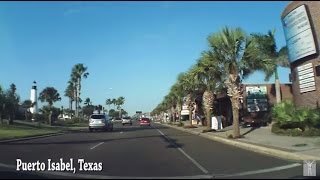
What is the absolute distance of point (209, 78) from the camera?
134 feet

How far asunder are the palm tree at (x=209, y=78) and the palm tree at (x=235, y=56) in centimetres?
109

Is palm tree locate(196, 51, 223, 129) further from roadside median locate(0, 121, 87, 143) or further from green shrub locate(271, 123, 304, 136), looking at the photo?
roadside median locate(0, 121, 87, 143)

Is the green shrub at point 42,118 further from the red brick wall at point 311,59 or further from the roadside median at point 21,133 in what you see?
the red brick wall at point 311,59

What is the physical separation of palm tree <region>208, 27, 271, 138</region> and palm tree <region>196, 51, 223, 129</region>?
1.09 m

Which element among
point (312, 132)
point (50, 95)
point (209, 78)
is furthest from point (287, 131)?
point (50, 95)

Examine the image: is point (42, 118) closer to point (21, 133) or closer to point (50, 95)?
point (50, 95)

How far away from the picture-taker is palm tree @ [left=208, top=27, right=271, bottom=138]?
102 feet

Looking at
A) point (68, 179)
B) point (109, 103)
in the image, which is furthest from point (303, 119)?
point (109, 103)

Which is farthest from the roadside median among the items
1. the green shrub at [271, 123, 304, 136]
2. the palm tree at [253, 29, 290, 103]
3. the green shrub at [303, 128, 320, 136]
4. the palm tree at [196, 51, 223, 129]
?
the palm tree at [253, 29, 290, 103]

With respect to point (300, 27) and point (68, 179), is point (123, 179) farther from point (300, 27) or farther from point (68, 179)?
point (300, 27)

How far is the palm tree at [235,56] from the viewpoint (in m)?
31.0

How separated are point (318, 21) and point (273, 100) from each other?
1672 cm

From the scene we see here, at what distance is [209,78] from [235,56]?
985 cm

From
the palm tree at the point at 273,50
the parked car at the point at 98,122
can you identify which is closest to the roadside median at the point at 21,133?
the parked car at the point at 98,122
